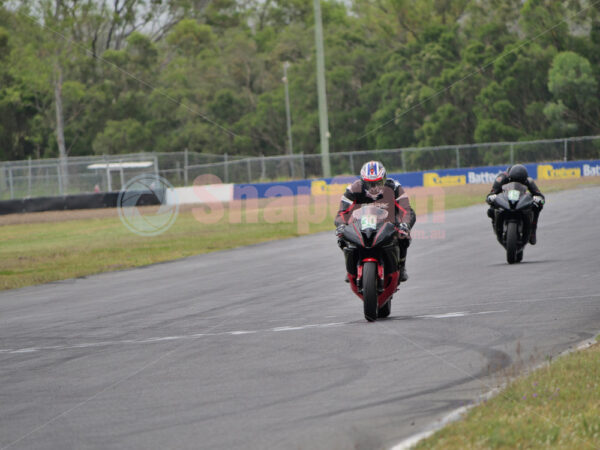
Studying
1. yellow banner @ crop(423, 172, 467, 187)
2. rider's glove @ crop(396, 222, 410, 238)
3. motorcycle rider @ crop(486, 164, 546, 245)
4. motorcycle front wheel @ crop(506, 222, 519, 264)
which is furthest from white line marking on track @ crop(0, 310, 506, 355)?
yellow banner @ crop(423, 172, 467, 187)

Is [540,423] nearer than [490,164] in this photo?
Yes

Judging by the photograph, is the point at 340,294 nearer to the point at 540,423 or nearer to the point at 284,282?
the point at 284,282

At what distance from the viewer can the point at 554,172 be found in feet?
146

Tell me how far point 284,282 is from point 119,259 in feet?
27.5

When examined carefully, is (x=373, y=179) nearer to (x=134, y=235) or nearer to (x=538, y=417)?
(x=538, y=417)

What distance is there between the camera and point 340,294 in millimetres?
12547

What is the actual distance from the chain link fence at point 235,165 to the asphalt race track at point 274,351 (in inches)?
1157

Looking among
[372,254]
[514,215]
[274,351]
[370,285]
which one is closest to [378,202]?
[372,254]

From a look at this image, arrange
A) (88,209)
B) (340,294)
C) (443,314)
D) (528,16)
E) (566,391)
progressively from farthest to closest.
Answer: (528,16) < (88,209) < (340,294) < (443,314) < (566,391)

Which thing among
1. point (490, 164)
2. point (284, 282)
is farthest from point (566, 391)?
point (490, 164)

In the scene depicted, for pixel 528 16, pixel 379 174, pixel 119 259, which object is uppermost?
pixel 528 16

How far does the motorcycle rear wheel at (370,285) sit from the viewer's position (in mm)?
9352

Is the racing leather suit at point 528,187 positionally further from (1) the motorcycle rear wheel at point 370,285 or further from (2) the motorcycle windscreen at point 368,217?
(1) the motorcycle rear wheel at point 370,285

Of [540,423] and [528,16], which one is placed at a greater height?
[528,16]
